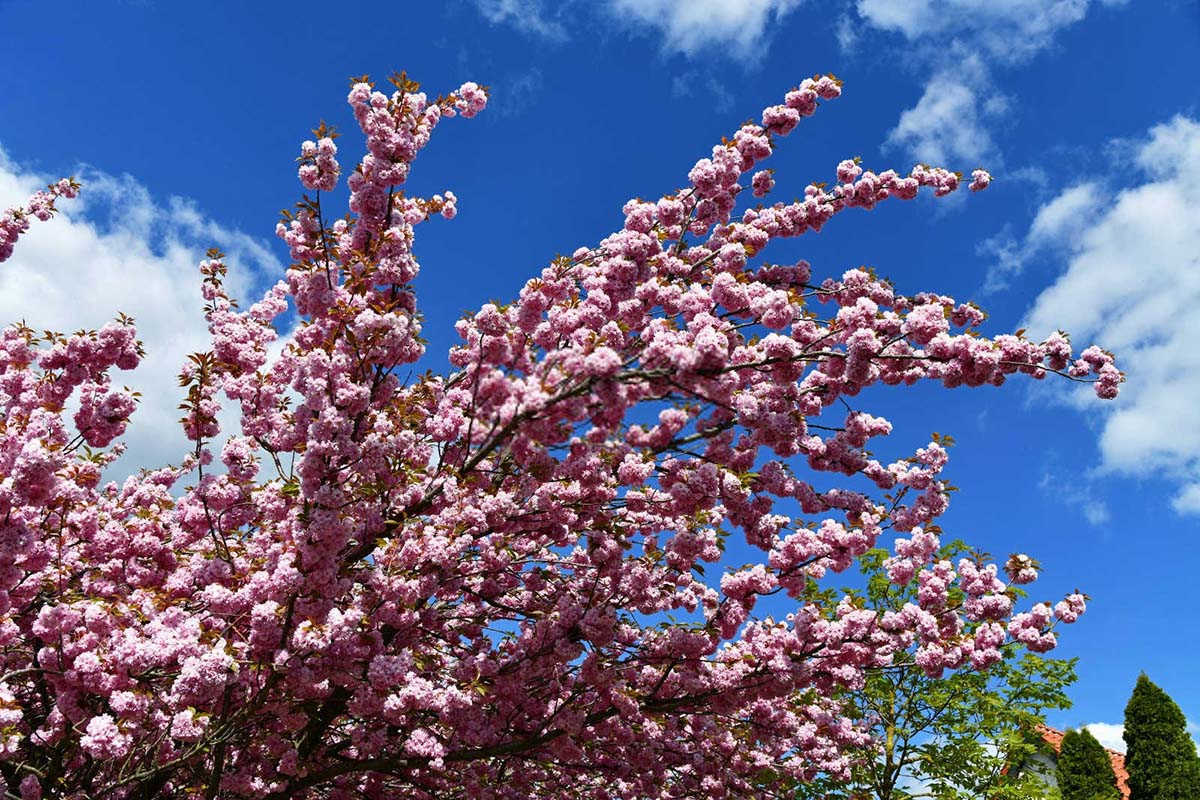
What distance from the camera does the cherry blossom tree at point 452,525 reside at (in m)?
6.11

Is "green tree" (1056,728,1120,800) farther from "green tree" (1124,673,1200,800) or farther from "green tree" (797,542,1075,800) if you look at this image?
"green tree" (797,542,1075,800)

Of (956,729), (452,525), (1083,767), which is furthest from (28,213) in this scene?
(1083,767)

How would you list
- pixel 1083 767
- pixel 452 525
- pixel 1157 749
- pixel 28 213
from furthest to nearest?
pixel 1083 767 < pixel 1157 749 < pixel 28 213 < pixel 452 525

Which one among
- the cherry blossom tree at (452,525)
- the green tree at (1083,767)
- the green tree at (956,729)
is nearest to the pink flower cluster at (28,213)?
the cherry blossom tree at (452,525)

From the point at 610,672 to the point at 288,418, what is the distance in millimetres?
3730

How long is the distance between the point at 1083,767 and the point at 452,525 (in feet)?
86.2

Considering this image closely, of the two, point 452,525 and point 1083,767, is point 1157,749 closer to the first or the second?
point 1083,767

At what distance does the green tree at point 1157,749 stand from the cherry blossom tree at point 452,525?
67.1ft

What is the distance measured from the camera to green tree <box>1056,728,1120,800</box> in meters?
24.1

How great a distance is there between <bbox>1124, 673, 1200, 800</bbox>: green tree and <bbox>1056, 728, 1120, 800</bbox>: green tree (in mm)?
691

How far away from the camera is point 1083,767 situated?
24.6 m

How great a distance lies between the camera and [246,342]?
26.6ft

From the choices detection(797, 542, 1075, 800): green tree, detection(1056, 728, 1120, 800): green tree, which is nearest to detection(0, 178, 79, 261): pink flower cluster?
detection(797, 542, 1075, 800): green tree

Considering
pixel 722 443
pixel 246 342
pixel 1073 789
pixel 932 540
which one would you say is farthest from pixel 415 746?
pixel 1073 789
